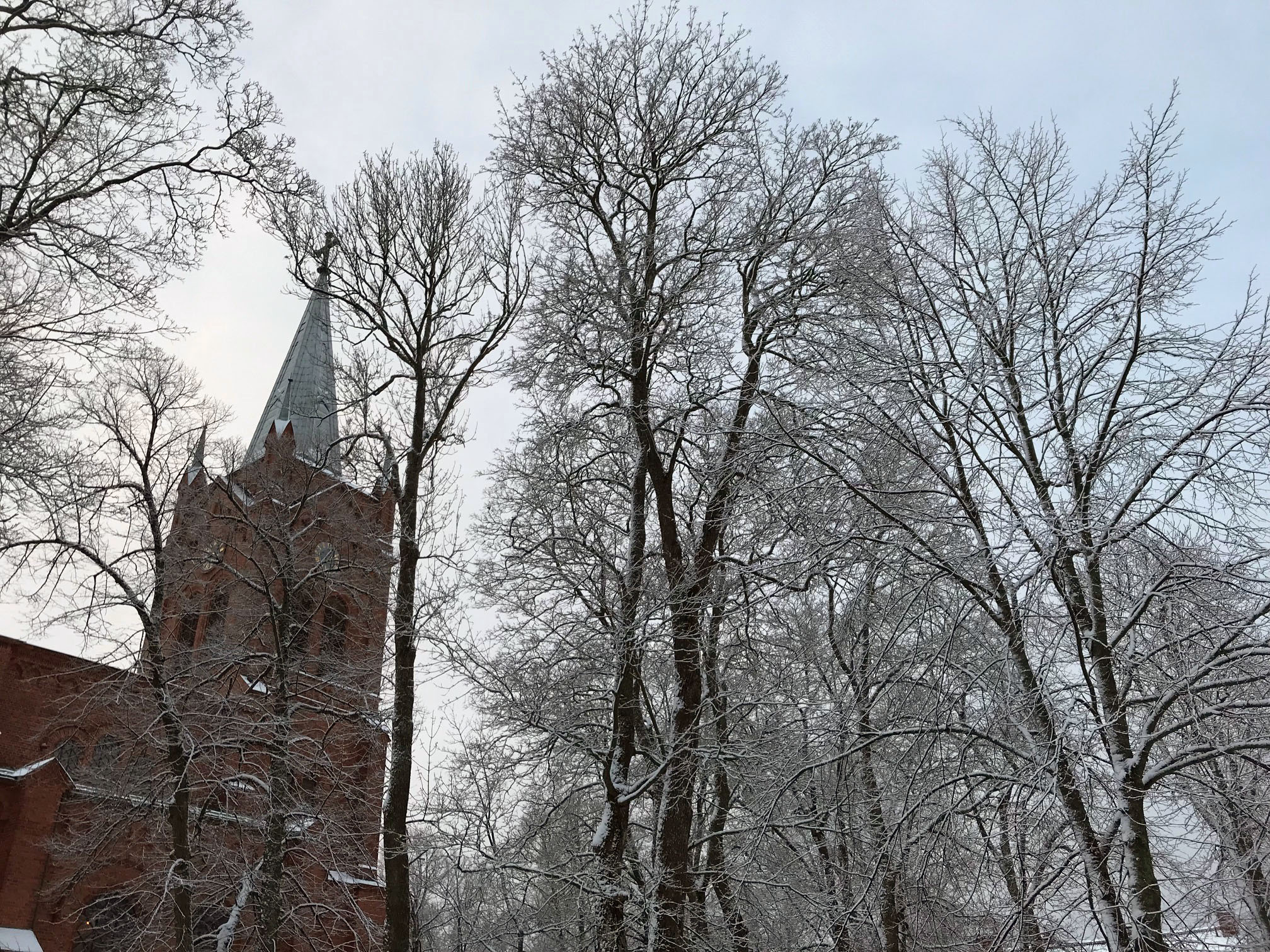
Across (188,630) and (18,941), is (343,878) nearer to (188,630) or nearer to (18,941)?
(18,941)

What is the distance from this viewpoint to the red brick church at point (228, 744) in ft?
45.2

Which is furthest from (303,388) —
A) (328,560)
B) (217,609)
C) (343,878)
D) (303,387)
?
(343,878)

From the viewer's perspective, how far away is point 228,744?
13.6 m

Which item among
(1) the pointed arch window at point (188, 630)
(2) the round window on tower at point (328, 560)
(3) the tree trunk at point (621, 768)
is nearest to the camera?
(3) the tree trunk at point (621, 768)

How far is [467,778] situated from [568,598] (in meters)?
2.18

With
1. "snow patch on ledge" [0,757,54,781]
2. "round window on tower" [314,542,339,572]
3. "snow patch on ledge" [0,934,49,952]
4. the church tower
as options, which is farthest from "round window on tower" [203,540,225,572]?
"snow patch on ledge" [0,934,49,952]

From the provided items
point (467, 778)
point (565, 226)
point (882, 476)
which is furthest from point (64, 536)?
point (882, 476)

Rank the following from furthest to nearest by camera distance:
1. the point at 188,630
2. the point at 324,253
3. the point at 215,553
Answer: the point at 188,630 → the point at 215,553 → the point at 324,253

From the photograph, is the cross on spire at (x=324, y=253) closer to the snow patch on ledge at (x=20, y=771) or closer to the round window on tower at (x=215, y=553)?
the round window on tower at (x=215, y=553)

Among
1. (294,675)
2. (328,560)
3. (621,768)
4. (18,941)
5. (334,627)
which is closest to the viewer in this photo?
(621,768)

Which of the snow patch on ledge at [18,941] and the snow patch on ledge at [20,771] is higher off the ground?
the snow patch on ledge at [20,771]

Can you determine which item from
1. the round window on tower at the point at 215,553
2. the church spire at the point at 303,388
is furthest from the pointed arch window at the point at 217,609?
the round window on tower at the point at 215,553

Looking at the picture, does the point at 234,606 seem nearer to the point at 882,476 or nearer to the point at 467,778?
the point at 467,778

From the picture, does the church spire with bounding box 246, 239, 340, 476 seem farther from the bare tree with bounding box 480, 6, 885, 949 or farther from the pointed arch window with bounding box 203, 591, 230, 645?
the bare tree with bounding box 480, 6, 885, 949
